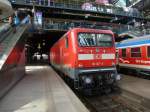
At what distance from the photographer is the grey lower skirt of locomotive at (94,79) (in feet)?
31.3

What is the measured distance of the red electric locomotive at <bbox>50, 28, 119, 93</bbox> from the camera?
9.58 m

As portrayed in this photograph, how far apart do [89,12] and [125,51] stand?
25.0 metres

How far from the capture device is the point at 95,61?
32.6ft

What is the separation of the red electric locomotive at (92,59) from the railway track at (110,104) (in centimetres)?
57

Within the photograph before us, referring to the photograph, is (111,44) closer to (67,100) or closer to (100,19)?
(67,100)

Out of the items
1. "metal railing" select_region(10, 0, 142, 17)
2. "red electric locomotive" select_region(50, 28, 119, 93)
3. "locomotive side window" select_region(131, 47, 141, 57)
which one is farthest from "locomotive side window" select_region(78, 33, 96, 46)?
"metal railing" select_region(10, 0, 142, 17)

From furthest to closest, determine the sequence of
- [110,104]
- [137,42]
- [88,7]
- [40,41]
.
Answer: [40,41]
[88,7]
[137,42]
[110,104]

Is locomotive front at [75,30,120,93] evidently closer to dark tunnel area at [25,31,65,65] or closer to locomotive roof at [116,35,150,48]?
locomotive roof at [116,35,150,48]

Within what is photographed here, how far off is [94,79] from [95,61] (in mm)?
894

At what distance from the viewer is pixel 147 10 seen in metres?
45.6

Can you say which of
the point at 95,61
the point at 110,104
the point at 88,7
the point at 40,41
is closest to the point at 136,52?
the point at 95,61

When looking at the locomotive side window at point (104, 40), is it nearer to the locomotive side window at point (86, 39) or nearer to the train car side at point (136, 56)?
the locomotive side window at point (86, 39)

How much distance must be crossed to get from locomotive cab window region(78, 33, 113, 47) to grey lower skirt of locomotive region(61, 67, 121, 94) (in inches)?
49.7

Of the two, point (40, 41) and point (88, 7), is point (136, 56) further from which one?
point (40, 41)
